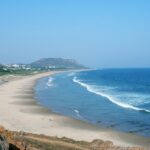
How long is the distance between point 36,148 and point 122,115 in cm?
2954

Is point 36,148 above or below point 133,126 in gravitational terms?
above

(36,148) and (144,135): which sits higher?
(36,148)

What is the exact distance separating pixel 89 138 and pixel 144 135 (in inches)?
179

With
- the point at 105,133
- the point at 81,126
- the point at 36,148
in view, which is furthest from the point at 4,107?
the point at 36,148

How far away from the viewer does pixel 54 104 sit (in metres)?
58.7

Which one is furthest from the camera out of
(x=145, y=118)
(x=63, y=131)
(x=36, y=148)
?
(x=145, y=118)

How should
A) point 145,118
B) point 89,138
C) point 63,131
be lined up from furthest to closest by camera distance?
1. point 145,118
2. point 63,131
3. point 89,138

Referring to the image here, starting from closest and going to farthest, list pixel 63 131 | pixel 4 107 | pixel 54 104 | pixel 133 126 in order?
pixel 63 131 → pixel 133 126 → pixel 4 107 → pixel 54 104

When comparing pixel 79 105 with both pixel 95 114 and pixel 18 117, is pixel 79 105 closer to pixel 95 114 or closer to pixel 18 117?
pixel 95 114

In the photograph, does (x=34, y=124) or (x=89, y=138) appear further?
(x=34, y=124)

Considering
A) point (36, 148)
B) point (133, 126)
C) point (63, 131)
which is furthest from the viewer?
point (133, 126)

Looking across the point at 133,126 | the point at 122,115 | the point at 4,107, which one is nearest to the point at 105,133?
the point at 133,126

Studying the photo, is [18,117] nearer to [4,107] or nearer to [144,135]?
[4,107]

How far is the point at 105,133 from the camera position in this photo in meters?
35.7
